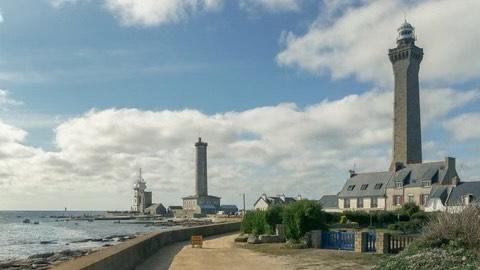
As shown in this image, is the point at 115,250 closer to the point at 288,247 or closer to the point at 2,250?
the point at 288,247

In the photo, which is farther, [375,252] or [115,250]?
[375,252]

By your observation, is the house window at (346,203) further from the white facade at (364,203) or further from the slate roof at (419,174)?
the slate roof at (419,174)

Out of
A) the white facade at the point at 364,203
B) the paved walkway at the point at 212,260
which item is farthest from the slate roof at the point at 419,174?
the paved walkway at the point at 212,260

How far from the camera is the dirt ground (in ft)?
66.9

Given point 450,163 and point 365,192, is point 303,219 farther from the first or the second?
point 365,192

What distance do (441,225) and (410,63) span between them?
8178 cm

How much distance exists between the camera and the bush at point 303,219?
29594 millimetres

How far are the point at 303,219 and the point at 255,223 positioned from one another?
9589 millimetres

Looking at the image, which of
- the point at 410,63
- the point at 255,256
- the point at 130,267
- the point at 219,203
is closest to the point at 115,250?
the point at 130,267

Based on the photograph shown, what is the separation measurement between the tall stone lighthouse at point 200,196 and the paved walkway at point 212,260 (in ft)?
389

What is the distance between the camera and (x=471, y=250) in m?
14.3

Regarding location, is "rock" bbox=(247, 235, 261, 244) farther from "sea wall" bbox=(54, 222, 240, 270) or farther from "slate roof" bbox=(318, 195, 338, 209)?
"slate roof" bbox=(318, 195, 338, 209)

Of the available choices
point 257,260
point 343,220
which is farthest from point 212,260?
point 343,220

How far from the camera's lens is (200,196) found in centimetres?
15050
